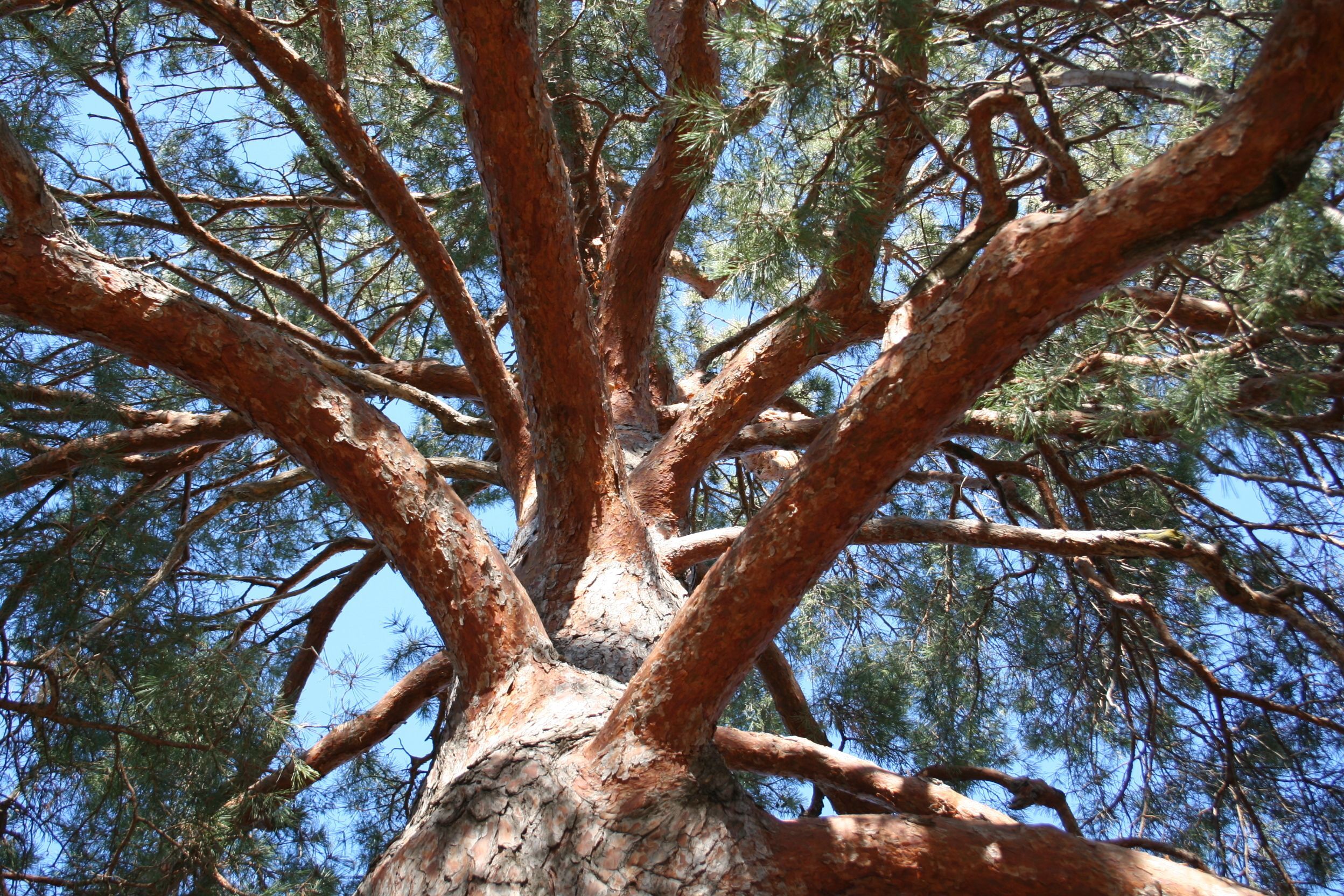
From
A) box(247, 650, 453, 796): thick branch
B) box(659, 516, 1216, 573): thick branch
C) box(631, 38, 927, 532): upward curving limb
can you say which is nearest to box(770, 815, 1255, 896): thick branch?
box(659, 516, 1216, 573): thick branch

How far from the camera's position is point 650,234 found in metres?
2.78

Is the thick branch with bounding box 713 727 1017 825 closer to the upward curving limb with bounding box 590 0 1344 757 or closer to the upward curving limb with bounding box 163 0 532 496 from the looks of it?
the upward curving limb with bounding box 590 0 1344 757

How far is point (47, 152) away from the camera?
291 cm

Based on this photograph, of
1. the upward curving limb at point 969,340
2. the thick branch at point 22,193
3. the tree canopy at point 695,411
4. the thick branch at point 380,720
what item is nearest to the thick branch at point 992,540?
the tree canopy at point 695,411

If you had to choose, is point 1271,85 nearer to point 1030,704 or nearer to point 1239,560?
point 1239,560

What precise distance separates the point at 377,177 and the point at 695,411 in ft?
3.04

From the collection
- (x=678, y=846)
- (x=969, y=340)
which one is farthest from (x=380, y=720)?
(x=969, y=340)

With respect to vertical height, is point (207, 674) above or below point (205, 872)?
above

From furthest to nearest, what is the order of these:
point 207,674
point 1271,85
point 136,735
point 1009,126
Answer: point 1009,126
point 207,674
point 136,735
point 1271,85

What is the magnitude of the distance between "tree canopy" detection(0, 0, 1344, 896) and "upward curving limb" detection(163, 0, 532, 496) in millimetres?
12

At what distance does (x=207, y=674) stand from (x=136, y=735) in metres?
0.29

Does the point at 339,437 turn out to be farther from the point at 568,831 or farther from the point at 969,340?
the point at 969,340

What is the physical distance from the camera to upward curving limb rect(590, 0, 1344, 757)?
102 centimetres

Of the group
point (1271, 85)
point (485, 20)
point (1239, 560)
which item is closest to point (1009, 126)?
point (1239, 560)
